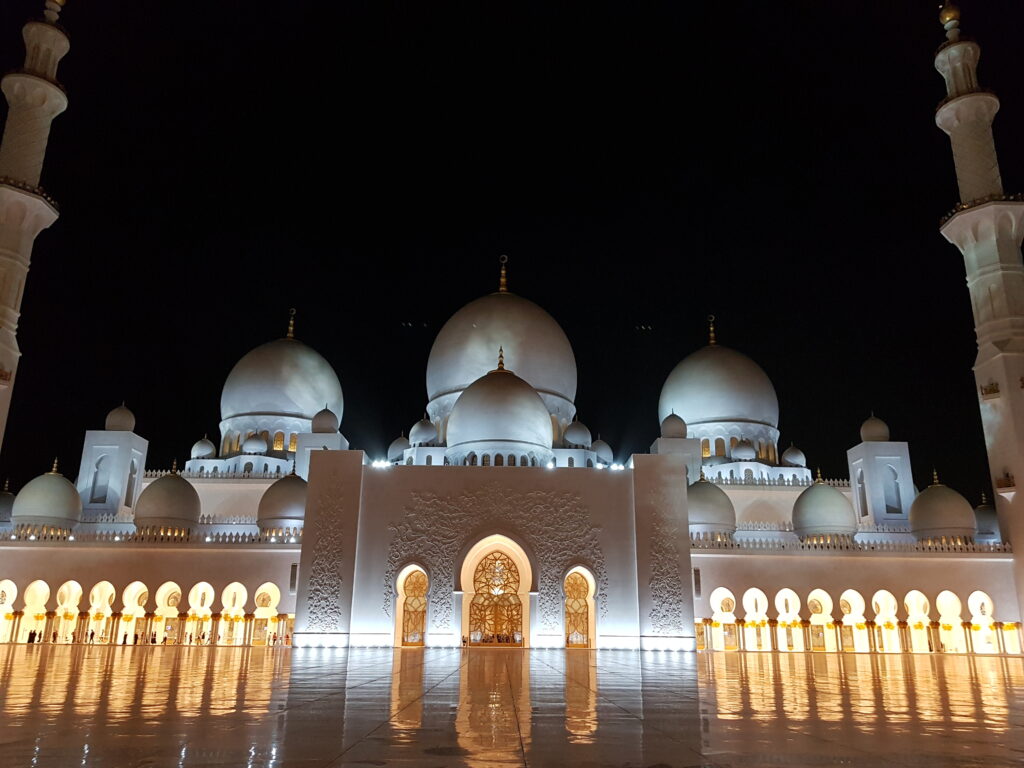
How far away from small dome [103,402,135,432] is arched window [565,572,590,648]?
12.6 meters

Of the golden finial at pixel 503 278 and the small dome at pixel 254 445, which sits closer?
the small dome at pixel 254 445

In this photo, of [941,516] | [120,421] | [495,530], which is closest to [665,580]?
[495,530]

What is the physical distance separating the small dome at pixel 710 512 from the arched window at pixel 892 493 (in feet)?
17.2

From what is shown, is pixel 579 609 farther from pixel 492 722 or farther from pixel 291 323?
pixel 291 323

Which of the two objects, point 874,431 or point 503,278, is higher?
point 503,278

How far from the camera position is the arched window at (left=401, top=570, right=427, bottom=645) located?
47.4 feet

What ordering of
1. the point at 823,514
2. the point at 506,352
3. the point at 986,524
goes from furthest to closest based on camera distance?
1. the point at 506,352
2. the point at 986,524
3. the point at 823,514

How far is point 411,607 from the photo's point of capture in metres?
14.7

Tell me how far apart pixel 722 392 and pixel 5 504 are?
1925cm

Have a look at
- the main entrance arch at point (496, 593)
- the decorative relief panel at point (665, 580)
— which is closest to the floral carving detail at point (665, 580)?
the decorative relief panel at point (665, 580)

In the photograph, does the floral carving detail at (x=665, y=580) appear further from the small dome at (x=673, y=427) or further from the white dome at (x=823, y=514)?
the small dome at (x=673, y=427)

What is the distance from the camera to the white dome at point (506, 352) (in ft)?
63.8

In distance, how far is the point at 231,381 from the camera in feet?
73.7

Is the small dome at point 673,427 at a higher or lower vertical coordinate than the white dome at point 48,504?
higher
